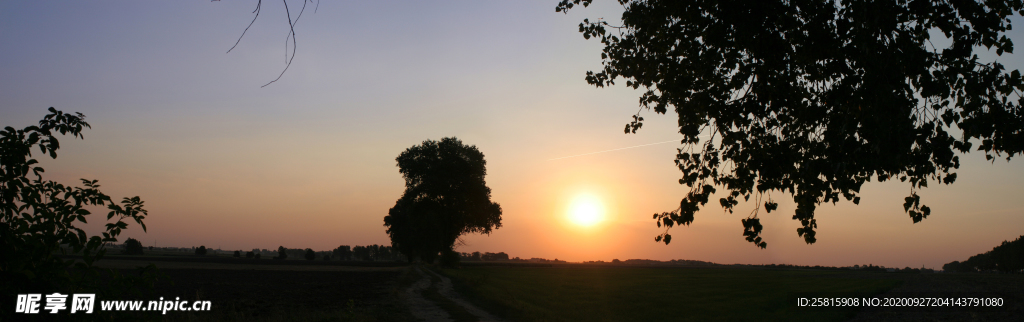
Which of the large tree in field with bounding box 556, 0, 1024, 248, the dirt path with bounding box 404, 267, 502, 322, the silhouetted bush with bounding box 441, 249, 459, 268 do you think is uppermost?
the large tree in field with bounding box 556, 0, 1024, 248

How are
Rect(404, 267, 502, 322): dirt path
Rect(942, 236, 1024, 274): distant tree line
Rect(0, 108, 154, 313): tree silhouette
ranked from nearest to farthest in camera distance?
Rect(0, 108, 154, 313): tree silhouette → Rect(404, 267, 502, 322): dirt path → Rect(942, 236, 1024, 274): distant tree line

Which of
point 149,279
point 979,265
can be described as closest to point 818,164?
point 149,279

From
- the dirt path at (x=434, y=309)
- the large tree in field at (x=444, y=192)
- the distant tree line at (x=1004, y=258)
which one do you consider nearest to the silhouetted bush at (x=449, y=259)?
the large tree in field at (x=444, y=192)

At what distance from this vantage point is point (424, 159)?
54.4 meters

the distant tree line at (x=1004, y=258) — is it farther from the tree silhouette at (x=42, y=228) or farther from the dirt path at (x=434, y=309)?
the tree silhouette at (x=42, y=228)

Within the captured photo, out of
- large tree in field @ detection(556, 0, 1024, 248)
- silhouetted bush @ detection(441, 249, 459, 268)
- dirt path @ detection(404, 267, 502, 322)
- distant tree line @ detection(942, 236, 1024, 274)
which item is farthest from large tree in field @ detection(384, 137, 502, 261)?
distant tree line @ detection(942, 236, 1024, 274)

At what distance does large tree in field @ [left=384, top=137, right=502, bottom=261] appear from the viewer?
53.0 metres

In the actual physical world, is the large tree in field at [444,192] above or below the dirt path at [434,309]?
above

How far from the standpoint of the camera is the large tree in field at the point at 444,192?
52969mm

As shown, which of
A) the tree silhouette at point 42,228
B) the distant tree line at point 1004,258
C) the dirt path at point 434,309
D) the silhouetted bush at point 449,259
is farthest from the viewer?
the distant tree line at point 1004,258

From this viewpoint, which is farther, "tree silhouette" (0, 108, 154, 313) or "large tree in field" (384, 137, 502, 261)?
"large tree in field" (384, 137, 502, 261)

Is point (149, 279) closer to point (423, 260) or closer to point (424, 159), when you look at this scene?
point (424, 159)

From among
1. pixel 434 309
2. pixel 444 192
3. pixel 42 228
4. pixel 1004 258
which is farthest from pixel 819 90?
pixel 1004 258

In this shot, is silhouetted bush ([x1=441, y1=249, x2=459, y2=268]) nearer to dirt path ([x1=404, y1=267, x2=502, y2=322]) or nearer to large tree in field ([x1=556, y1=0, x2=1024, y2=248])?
dirt path ([x1=404, y1=267, x2=502, y2=322])
